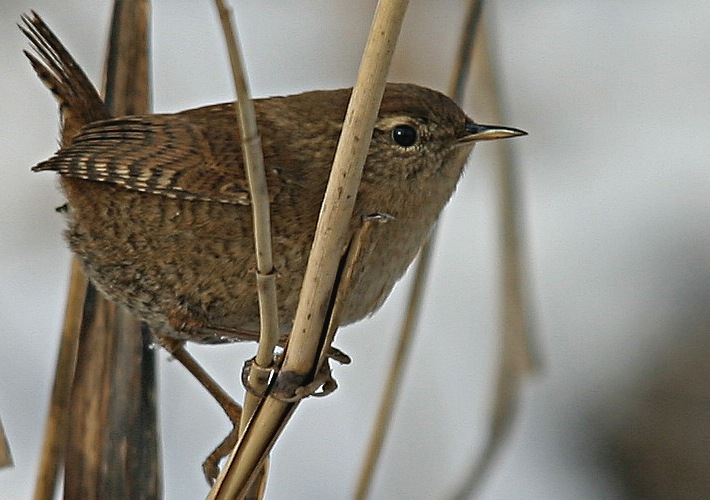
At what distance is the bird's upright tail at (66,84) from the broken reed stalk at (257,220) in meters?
0.68

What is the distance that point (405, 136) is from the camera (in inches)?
82.7

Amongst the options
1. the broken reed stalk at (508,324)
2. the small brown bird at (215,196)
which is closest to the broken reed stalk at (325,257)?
the small brown bird at (215,196)

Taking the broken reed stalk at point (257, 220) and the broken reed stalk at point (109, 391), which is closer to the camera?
the broken reed stalk at point (257, 220)

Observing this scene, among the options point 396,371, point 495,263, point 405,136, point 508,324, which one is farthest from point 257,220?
point 495,263

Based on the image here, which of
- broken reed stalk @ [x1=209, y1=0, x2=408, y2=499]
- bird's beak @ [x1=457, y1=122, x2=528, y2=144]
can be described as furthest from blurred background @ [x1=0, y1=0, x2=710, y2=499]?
broken reed stalk @ [x1=209, y1=0, x2=408, y2=499]

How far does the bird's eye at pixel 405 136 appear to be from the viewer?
210cm

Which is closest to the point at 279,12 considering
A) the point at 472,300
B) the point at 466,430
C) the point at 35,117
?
Answer: the point at 35,117

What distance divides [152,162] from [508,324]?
0.93 meters

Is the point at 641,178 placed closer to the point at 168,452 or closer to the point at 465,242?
the point at 465,242

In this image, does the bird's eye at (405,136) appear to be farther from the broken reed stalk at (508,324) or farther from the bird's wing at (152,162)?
the broken reed stalk at (508,324)

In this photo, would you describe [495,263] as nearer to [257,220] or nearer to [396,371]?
[396,371]

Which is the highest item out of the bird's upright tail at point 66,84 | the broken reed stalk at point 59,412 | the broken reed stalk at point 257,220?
the bird's upright tail at point 66,84

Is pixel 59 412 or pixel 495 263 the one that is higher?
pixel 495 263

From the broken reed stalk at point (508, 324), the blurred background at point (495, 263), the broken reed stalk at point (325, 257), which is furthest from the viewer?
the blurred background at point (495, 263)
